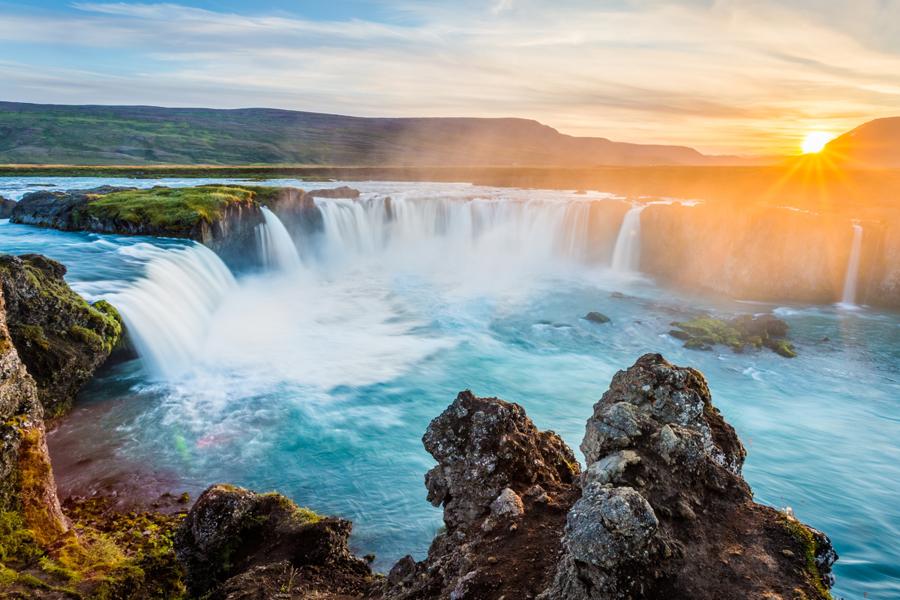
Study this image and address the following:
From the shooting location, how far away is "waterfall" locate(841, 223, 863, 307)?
35.9 meters

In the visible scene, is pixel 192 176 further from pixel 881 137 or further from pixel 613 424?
pixel 881 137

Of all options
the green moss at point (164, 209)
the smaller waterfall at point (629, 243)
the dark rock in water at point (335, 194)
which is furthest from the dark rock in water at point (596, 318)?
the dark rock in water at point (335, 194)

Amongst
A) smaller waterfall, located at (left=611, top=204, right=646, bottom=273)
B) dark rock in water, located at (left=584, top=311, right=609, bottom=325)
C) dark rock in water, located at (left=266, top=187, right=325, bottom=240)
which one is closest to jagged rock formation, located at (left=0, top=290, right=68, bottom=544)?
dark rock in water, located at (left=584, top=311, right=609, bottom=325)

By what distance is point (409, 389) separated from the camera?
70.6 ft

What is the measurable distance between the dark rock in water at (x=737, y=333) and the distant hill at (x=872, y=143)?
5189 inches

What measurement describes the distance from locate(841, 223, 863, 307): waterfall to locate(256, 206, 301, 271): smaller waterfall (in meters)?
39.4

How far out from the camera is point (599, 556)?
4.89 m

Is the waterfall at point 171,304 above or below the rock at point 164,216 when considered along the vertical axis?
below

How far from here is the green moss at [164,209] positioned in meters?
33.1

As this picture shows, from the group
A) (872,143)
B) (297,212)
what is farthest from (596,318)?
(872,143)

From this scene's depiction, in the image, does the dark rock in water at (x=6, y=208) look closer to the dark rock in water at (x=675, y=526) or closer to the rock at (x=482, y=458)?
the rock at (x=482, y=458)

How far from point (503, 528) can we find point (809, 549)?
3304 millimetres

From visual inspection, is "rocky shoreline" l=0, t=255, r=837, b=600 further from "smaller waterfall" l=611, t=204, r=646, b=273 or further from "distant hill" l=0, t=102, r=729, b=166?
"distant hill" l=0, t=102, r=729, b=166

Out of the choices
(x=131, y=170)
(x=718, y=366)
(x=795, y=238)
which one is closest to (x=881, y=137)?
(x=795, y=238)
